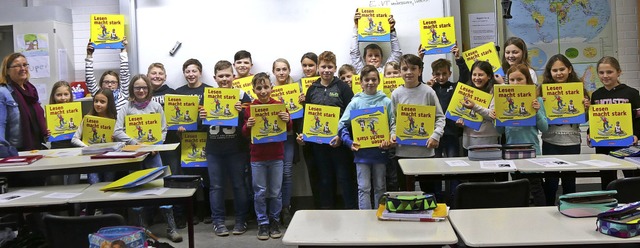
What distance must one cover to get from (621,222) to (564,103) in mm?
2422

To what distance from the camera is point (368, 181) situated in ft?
14.9

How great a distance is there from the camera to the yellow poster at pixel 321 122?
4672 millimetres

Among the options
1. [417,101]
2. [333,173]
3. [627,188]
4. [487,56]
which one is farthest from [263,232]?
[627,188]

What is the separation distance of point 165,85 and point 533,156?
3383 mm

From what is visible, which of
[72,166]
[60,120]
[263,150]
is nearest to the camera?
[72,166]

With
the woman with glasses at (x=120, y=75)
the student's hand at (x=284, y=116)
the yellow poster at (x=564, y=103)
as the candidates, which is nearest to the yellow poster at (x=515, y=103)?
the yellow poster at (x=564, y=103)

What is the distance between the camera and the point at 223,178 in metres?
4.94

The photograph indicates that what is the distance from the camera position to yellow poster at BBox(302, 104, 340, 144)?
15.3 feet

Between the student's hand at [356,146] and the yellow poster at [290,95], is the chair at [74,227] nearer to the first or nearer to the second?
the student's hand at [356,146]

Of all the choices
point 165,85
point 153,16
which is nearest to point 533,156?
point 165,85

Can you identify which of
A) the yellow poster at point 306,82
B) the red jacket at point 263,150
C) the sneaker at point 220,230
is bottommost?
the sneaker at point 220,230

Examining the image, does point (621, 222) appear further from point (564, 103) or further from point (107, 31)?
point (107, 31)

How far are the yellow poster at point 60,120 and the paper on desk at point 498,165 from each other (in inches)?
134

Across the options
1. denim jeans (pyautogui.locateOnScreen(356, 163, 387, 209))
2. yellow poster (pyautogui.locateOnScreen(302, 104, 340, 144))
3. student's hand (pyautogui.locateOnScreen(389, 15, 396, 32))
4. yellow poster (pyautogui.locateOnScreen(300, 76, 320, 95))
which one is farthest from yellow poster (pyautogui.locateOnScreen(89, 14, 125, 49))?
denim jeans (pyautogui.locateOnScreen(356, 163, 387, 209))
